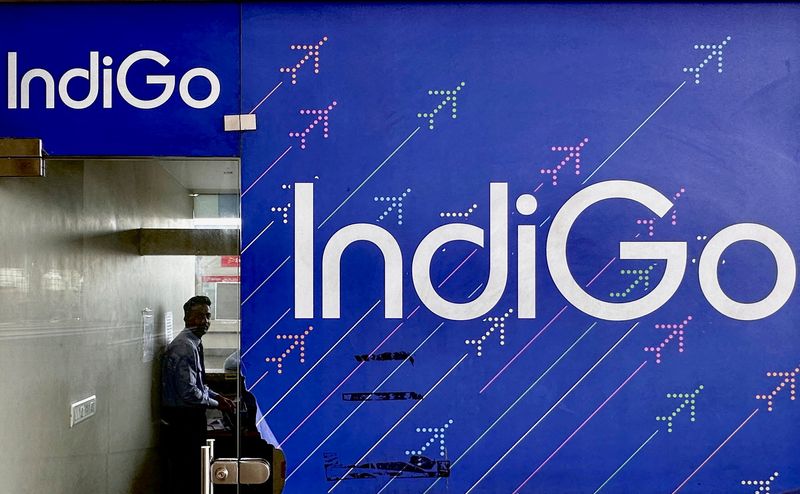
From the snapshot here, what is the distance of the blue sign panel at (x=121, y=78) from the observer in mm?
2316

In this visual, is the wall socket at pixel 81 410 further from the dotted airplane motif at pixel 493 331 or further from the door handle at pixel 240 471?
the dotted airplane motif at pixel 493 331

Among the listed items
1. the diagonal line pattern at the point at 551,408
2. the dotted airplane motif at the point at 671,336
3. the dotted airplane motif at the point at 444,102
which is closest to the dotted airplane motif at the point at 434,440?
the diagonal line pattern at the point at 551,408

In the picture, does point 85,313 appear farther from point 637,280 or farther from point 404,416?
point 637,280

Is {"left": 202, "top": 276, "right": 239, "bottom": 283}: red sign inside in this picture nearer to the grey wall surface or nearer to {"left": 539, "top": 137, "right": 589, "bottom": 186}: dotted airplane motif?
the grey wall surface

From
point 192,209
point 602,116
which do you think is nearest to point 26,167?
point 192,209

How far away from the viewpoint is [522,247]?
2.32 m

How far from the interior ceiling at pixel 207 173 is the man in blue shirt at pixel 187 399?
0.39 metres

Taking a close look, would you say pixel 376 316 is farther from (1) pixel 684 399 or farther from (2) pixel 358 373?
(1) pixel 684 399

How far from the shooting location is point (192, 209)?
2.32m

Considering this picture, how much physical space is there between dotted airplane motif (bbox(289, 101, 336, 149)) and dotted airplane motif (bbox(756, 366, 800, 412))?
5.86 feet

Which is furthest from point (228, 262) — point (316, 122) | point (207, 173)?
point (316, 122)

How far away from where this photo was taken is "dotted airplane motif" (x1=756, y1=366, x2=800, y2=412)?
2309 mm

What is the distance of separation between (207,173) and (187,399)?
0.80 metres

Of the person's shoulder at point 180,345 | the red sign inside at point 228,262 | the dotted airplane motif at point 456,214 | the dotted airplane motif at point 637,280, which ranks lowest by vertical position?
the person's shoulder at point 180,345
